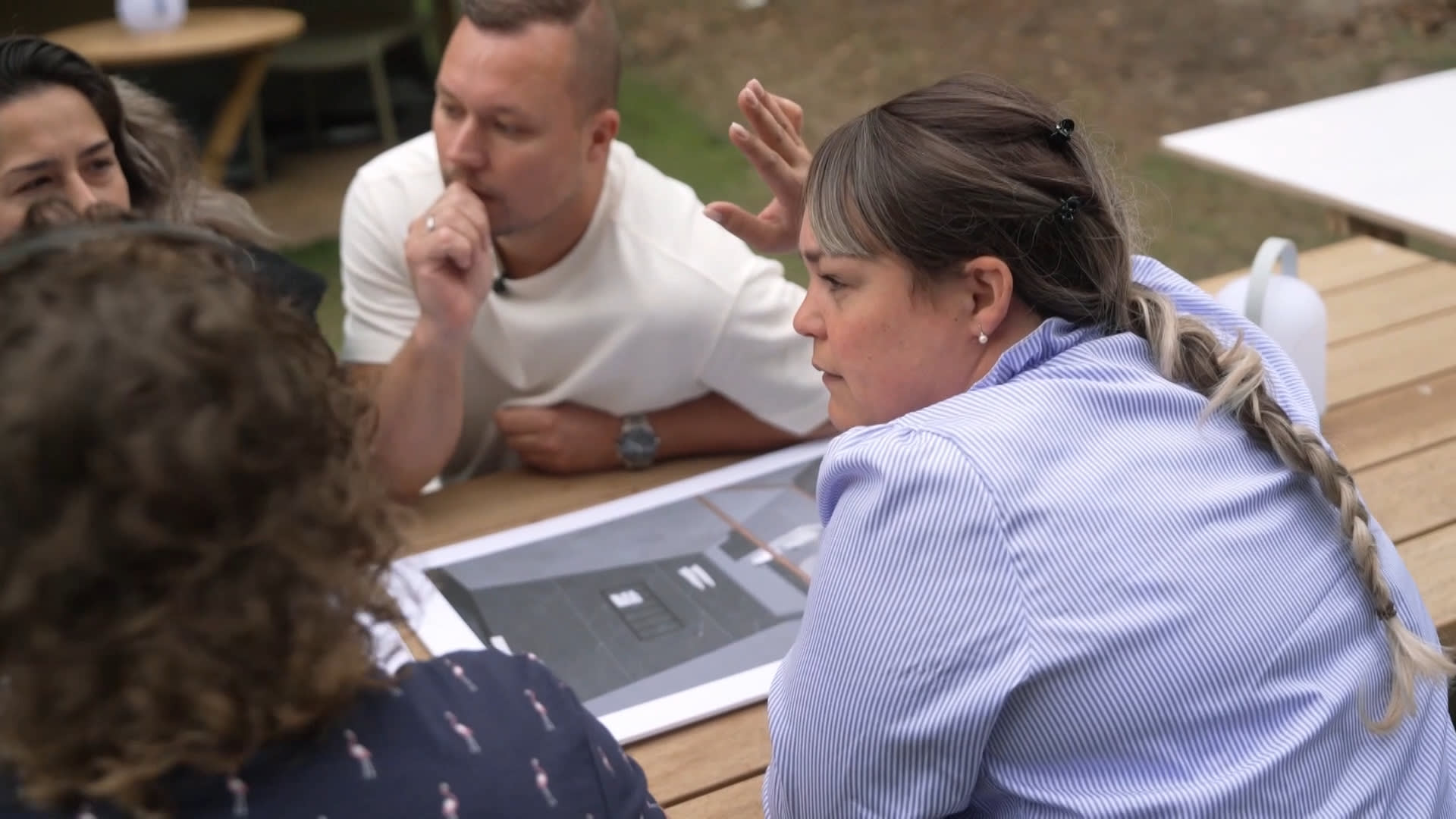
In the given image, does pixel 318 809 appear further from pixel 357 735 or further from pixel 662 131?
pixel 662 131

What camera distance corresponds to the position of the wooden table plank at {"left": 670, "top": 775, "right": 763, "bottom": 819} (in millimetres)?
1373

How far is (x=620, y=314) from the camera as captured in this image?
2.16 meters

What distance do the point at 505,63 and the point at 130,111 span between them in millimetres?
549

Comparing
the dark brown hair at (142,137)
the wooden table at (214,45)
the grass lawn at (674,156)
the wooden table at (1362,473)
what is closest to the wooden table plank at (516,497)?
the wooden table at (1362,473)

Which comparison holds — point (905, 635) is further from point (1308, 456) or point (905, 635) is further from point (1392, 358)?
point (1392, 358)

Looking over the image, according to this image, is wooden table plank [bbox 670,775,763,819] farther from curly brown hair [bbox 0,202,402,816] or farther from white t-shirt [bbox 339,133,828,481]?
white t-shirt [bbox 339,133,828,481]

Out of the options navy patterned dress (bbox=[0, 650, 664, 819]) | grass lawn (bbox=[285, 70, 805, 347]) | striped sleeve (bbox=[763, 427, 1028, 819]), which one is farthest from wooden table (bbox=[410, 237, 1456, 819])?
grass lawn (bbox=[285, 70, 805, 347])

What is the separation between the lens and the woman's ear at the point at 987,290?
127 cm

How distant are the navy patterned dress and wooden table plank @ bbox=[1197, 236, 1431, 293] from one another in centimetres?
183

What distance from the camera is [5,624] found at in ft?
2.54

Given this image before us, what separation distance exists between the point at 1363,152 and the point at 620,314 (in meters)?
1.44

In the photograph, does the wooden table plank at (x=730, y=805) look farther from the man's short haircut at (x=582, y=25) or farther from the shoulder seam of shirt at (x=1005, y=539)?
the man's short haircut at (x=582, y=25)

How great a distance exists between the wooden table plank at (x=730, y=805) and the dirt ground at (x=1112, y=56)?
158 inches

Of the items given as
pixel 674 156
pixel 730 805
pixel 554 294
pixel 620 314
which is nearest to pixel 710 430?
pixel 620 314
